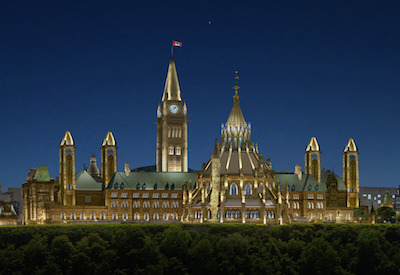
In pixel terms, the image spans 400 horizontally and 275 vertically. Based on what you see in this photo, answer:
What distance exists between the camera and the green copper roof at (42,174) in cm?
19312

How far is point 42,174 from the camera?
7623 inches

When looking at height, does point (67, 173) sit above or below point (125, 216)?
above

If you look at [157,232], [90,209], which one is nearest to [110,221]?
[90,209]

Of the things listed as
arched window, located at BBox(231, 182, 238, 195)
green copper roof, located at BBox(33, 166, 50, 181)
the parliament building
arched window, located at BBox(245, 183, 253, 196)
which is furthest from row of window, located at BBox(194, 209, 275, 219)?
green copper roof, located at BBox(33, 166, 50, 181)

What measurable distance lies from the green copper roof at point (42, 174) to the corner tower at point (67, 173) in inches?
142

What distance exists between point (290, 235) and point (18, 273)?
2247 inches

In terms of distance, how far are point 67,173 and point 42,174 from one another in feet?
20.6

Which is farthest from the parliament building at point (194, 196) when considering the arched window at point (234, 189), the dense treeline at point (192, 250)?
the dense treeline at point (192, 250)

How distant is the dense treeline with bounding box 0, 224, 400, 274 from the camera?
145 metres

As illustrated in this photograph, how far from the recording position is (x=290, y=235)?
6486 inches

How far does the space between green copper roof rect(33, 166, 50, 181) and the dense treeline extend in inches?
1254

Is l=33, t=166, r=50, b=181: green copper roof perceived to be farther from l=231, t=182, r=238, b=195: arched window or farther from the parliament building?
l=231, t=182, r=238, b=195: arched window

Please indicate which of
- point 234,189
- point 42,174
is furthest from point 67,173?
point 234,189

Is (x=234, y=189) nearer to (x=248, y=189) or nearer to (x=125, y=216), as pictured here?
(x=248, y=189)
